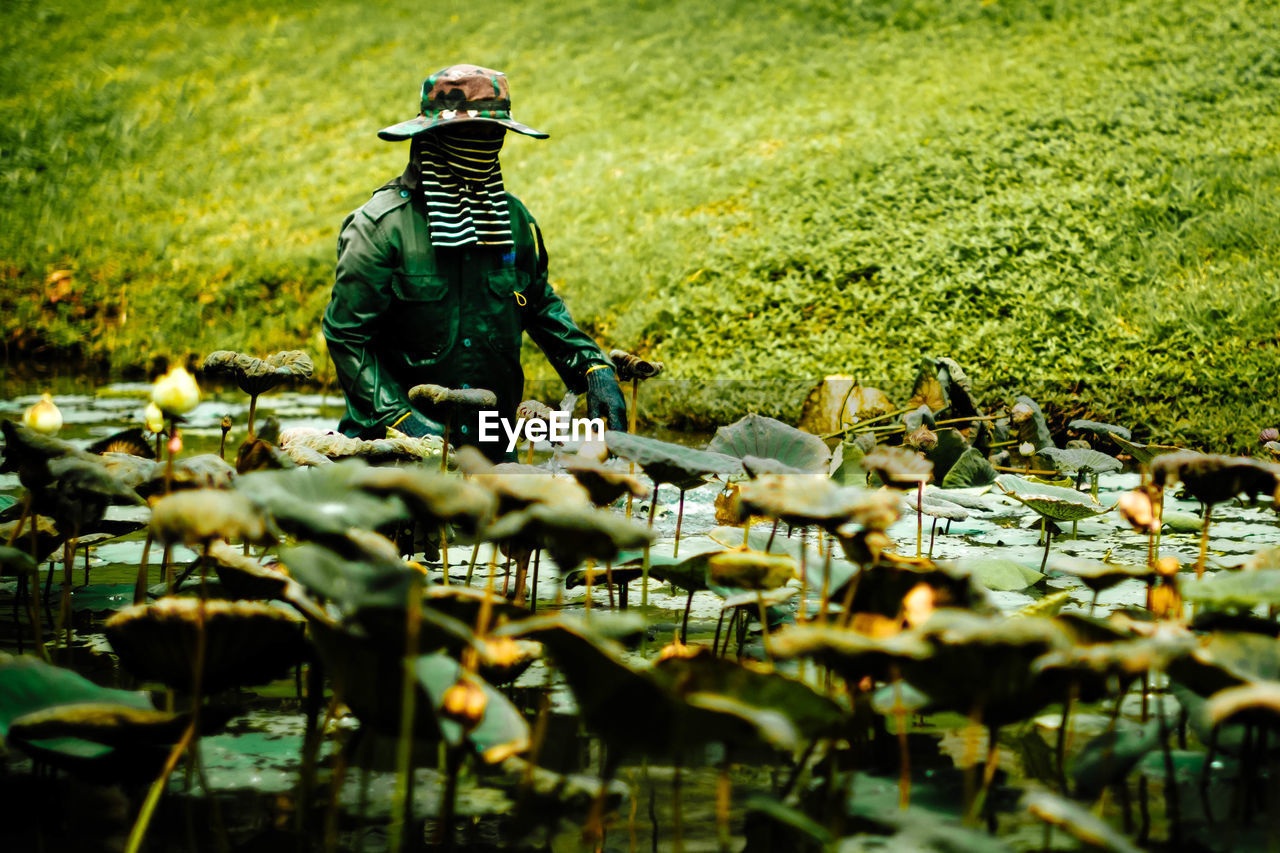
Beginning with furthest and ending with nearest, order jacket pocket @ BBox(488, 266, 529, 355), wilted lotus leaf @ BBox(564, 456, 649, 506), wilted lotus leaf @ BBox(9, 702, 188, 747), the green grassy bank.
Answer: the green grassy bank → jacket pocket @ BBox(488, 266, 529, 355) → wilted lotus leaf @ BBox(564, 456, 649, 506) → wilted lotus leaf @ BBox(9, 702, 188, 747)

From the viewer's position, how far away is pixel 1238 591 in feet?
4.56

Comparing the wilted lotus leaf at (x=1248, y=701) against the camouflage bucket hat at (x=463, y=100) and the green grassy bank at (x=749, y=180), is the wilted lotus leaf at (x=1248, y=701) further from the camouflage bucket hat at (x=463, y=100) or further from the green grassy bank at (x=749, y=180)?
the green grassy bank at (x=749, y=180)

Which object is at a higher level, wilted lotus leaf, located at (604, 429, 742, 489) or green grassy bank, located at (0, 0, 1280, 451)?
green grassy bank, located at (0, 0, 1280, 451)

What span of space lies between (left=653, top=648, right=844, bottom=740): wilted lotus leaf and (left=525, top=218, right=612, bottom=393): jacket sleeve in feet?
7.23

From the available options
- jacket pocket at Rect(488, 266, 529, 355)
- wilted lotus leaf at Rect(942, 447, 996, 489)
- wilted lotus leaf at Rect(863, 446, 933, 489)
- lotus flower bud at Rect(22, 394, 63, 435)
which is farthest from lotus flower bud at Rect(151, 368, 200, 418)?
wilted lotus leaf at Rect(942, 447, 996, 489)

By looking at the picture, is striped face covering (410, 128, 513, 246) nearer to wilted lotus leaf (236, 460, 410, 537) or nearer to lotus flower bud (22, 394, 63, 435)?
lotus flower bud (22, 394, 63, 435)

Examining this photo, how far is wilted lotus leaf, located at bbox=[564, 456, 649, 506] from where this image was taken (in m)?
1.48

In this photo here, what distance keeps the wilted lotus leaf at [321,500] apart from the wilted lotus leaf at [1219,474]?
0.94 metres

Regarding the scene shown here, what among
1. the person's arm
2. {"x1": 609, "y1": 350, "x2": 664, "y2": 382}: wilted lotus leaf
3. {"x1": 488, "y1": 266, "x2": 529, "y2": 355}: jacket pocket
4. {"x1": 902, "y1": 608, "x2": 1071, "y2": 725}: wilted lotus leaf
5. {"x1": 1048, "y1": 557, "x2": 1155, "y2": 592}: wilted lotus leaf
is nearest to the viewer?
{"x1": 902, "y1": 608, "x2": 1071, "y2": 725}: wilted lotus leaf

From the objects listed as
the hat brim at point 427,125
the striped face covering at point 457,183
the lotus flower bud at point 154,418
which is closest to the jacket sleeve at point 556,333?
the striped face covering at point 457,183

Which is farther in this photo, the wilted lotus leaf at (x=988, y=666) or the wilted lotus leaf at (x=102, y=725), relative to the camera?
the wilted lotus leaf at (x=102, y=725)

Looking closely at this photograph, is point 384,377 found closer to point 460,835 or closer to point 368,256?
point 368,256

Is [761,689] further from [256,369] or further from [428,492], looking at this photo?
[256,369]

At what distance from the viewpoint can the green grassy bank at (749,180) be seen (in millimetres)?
6590
